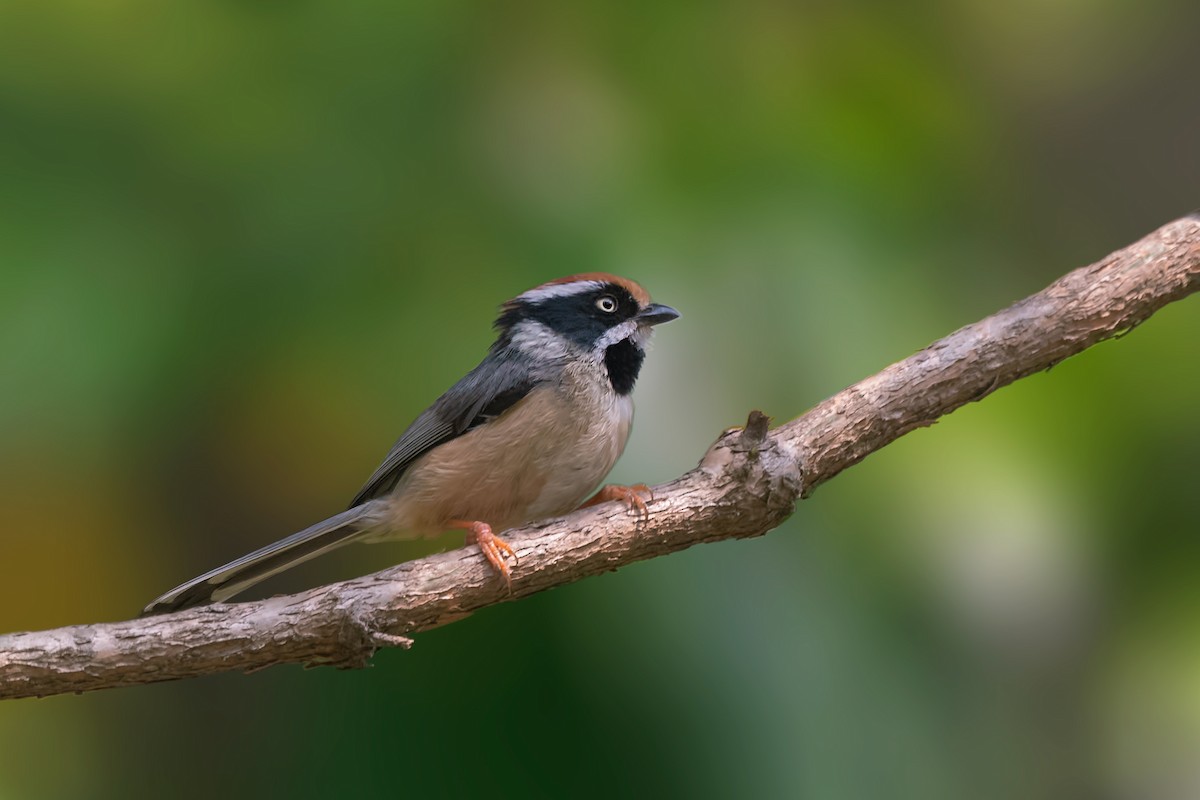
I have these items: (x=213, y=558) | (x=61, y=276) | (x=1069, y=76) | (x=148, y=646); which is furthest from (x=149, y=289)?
(x=1069, y=76)

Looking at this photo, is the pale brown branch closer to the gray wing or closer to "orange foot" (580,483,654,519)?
"orange foot" (580,483,654,519)

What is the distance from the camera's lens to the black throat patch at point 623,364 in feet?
11.5

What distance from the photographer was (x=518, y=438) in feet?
10.9

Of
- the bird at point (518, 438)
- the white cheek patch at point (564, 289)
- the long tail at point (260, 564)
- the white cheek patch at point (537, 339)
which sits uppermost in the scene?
the white cheek patch at point (564, 289)

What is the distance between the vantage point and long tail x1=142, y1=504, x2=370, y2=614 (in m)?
3.12

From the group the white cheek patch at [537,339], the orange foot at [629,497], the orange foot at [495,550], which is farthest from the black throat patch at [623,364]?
the orange foot at [495,550]

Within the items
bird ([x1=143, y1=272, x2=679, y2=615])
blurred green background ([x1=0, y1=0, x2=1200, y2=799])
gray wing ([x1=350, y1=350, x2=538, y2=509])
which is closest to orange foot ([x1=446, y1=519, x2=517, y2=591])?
bird ([x1=143, y1=272, x2=679, y2=615])

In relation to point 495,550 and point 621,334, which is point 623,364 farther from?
point 495,550

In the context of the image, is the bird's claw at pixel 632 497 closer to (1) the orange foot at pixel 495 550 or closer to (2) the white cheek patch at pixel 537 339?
(1) the orange foot at pixel 495 550

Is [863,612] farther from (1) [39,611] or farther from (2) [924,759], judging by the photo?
(1) [39,611]

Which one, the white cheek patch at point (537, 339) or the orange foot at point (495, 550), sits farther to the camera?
the white cheek patch at point (537, 339)

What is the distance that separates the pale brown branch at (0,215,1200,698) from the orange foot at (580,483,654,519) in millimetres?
29

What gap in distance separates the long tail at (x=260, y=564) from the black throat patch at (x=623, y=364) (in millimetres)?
924

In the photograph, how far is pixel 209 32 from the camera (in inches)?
200
